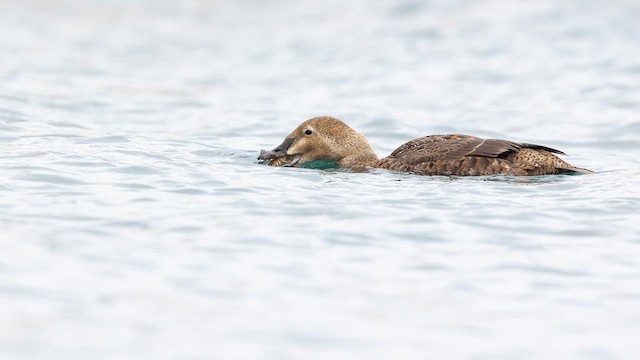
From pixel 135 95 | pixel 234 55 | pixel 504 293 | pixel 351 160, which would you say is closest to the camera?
pixel 504 293

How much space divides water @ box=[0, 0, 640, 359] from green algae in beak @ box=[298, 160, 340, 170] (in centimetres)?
67

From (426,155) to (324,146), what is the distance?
136cm

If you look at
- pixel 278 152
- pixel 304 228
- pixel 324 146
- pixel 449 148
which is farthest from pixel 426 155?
pixel 304 228

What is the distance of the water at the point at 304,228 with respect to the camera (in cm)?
618

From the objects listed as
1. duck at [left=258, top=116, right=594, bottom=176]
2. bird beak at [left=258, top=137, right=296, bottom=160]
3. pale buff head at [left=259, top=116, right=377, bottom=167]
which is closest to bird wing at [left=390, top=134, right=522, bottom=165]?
duck at [left=258, top=116, right=594, bottom=176]

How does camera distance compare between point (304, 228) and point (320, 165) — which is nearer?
point (304, 228)

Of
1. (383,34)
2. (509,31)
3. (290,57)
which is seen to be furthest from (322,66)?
(509,31)

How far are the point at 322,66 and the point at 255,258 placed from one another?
1519 centimetres

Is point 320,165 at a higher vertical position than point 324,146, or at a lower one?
lower

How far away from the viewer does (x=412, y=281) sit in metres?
7.16

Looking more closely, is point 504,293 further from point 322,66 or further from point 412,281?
point 322,66

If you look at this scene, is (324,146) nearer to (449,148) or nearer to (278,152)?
(278,152)

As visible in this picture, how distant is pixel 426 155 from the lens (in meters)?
11.2

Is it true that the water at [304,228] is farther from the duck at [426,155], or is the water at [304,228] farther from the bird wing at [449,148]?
the bird wing at [449,148]
